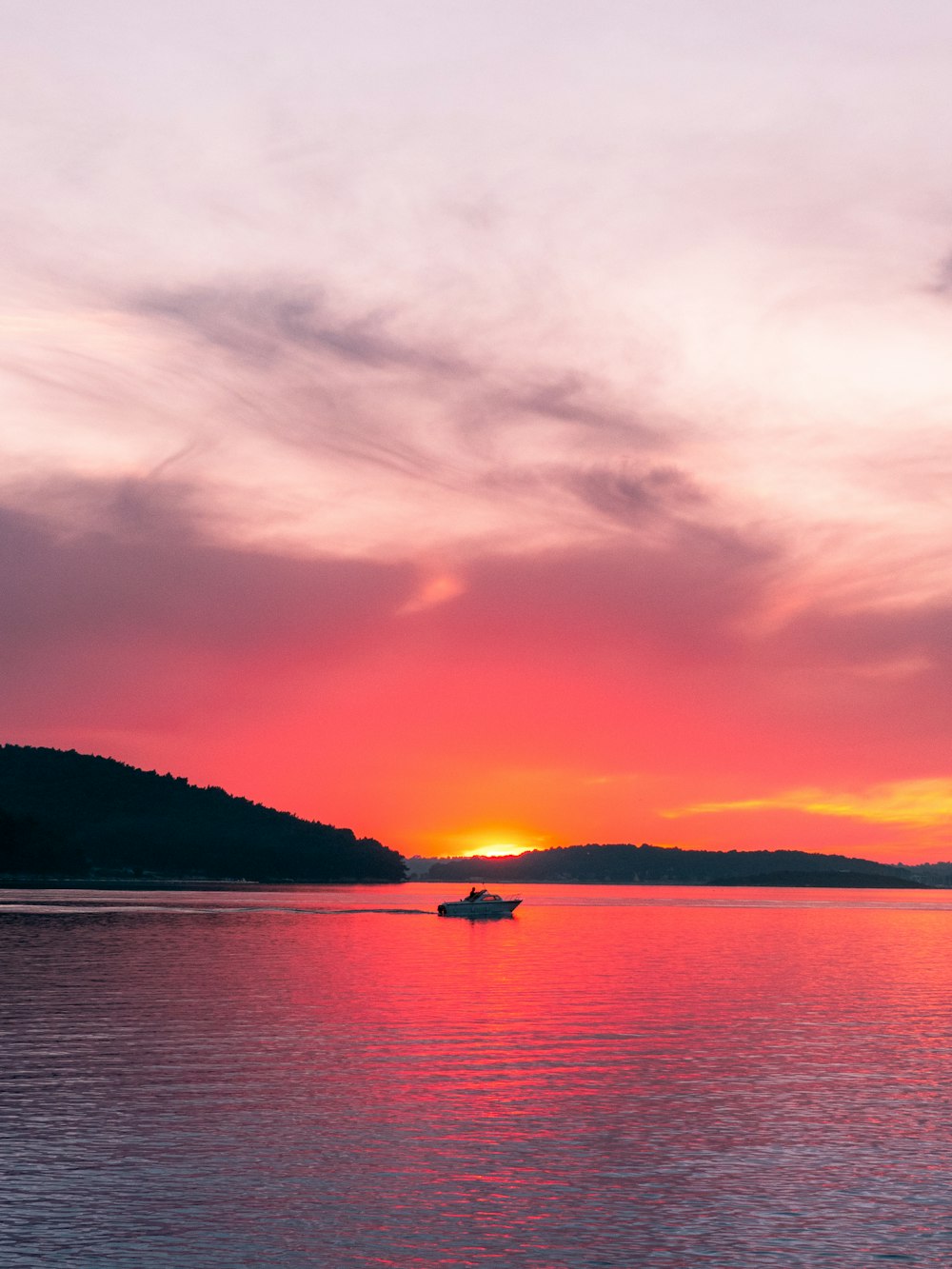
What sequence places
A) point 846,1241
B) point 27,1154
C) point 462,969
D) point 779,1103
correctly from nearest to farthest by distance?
point 846,1241
point 27,1154
point 779,1103
point 462,969

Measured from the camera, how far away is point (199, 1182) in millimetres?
35125

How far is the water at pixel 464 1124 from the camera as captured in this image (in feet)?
99.8

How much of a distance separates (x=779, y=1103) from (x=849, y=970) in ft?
257

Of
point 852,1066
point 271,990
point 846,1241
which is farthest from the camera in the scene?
point 271,990

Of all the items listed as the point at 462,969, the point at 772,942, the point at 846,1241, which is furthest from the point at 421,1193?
the point at 772,942

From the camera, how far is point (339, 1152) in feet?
130

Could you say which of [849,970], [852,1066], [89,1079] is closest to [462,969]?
[849,970]

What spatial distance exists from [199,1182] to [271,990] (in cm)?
5394

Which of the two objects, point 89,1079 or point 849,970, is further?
point 849,970

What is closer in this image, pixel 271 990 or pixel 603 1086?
pixel 603 1086

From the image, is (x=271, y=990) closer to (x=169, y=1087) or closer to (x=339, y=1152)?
(x=169, y=1087)

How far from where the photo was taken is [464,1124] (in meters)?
43.8

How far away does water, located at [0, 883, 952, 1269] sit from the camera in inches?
1198

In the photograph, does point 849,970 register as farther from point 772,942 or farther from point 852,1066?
point 852,1066
